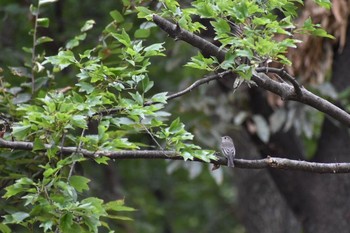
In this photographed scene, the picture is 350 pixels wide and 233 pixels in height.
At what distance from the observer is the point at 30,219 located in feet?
12.5

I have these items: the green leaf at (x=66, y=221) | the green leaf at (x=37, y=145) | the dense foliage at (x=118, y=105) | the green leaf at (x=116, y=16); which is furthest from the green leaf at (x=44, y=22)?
the green leaf at (x=66, y=221)

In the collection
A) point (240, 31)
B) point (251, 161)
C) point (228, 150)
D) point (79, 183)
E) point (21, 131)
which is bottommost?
point (228, 150)

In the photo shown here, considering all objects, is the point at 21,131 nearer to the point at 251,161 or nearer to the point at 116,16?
the point at 251,161

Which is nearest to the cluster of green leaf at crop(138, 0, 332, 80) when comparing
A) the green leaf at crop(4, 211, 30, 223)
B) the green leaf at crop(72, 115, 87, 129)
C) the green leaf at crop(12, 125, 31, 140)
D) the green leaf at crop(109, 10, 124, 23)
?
the green leaf at crop(72, 115, 87, 129)

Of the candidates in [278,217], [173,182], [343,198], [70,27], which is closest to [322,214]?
[343,198]

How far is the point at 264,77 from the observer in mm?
3590

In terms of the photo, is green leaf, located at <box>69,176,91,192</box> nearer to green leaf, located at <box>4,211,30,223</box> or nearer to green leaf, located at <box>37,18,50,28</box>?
green leaf, located at <box>4,211,30,223</box>

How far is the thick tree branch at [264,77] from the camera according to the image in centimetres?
346

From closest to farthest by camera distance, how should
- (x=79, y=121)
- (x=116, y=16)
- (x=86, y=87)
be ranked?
(x=79, y=121) → (x=86, y=87) → (x=116, y=16)

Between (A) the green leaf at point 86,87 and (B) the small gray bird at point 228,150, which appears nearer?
(A) the green leaf at point 86,87

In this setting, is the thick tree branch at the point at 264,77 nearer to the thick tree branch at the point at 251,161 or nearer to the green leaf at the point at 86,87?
the thick tree branch at the point at 251,161

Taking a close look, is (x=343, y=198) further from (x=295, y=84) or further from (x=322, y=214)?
(x=295, y=84)

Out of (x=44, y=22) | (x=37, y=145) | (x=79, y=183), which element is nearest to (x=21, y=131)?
(x=37, y=145)

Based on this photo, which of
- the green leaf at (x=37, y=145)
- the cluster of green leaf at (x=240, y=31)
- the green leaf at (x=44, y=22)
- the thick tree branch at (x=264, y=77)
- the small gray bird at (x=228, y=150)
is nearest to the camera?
the cluster of green leaf at (x=240, y=31)
